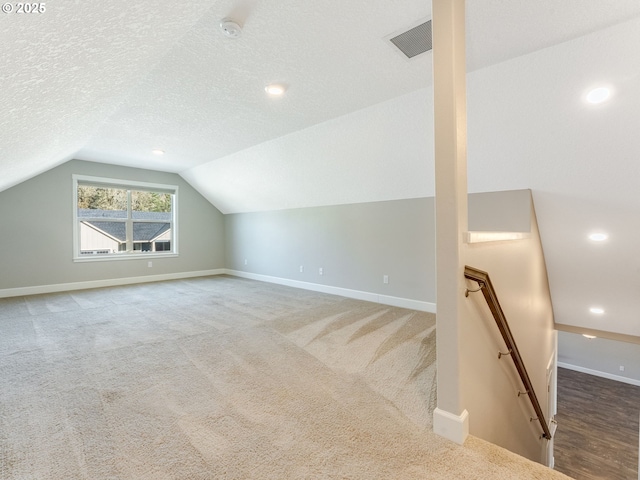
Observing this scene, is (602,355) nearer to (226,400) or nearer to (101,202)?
(226,400)

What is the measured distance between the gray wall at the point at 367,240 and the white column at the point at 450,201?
231 cm

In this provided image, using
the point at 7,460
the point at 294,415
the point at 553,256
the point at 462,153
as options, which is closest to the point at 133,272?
the point at 7,460

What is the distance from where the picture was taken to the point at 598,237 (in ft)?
Answer: 11.3

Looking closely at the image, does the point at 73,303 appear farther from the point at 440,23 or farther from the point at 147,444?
the point at 440,23

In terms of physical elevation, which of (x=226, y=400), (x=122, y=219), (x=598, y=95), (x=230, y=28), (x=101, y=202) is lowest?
(x=226, y=400)

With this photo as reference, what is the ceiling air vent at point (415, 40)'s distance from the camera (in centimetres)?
196

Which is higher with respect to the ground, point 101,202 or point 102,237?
point 101,202

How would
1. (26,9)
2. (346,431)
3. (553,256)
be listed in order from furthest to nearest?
(553,256)
(346,431)
(26,9)

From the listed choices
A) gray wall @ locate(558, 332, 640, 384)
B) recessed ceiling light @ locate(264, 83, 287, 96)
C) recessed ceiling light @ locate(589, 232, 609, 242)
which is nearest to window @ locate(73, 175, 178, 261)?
recessed ceiling light @ locate(264, 83, 287, 96)

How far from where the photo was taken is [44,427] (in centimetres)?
162

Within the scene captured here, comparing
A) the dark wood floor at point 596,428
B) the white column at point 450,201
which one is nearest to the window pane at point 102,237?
the white column at point 450,201

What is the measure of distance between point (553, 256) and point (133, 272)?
779cm

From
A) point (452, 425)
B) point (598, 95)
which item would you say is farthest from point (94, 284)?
point (598, 95)

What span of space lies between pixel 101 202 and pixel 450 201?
693 centimetres
